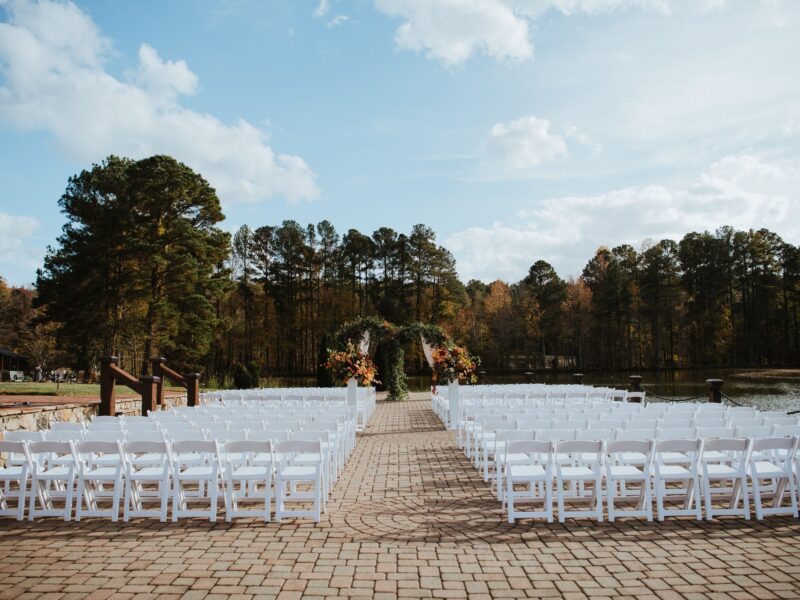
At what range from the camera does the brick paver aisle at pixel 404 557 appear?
12.9ft

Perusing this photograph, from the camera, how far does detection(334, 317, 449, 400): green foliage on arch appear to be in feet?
56.6

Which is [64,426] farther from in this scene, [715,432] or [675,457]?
[715,432]

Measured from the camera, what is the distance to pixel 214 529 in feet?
17.9

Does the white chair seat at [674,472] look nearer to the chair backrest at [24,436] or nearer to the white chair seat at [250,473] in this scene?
the white chair seat at [250,473]

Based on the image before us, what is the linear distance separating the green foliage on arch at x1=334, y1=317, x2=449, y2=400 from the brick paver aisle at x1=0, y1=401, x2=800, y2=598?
418 inches

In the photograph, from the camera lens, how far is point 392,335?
19266 mm

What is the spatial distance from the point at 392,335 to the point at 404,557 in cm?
1473

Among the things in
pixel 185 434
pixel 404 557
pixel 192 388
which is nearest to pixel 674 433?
pixel 404 557

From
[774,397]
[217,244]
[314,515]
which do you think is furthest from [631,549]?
[217,244]

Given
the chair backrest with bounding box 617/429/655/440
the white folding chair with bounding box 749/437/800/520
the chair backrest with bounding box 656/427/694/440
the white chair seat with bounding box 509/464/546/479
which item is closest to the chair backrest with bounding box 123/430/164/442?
the white chair seat with bounding box 509/464/546/479

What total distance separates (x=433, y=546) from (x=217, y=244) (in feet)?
94.7

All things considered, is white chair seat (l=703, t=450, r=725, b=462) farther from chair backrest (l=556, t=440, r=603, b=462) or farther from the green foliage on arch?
the green foliage on arch

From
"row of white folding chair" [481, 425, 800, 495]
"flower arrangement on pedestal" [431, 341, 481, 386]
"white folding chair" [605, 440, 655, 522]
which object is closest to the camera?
"white folding chair" [605, 440, 655, 522]

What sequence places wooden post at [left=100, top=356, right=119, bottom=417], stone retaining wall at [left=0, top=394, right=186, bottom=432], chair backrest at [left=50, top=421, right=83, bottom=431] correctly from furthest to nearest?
wooden post at [left=100, top=356, right=119, bottom=417]
stone retaining wall at [left=0, top=394, right=186, bottom=432]
chair backrest at [left=50, top=421, right=83, bottom=431]
